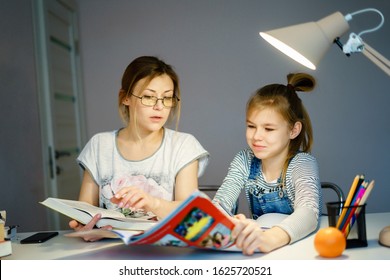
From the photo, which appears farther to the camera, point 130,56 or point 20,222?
point 130,56

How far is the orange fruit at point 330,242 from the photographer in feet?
2.82

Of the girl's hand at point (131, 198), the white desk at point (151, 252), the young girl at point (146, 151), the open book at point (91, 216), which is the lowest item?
the white desk at point (151, 252)

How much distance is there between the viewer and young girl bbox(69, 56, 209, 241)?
1.36 metres

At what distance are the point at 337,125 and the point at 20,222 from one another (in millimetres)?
1461

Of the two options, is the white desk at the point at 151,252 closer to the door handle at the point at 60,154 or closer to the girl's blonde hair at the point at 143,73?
the girl's blonde hair at the point at 143,73

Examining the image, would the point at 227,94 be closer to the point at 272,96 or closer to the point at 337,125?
the point at 337,125

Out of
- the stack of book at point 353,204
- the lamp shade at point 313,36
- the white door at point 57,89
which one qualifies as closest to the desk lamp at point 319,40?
the lamp shade at point 313,36

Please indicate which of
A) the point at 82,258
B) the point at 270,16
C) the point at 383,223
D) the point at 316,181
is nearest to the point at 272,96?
the point at 316,181

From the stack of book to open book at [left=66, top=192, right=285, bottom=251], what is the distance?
226mm

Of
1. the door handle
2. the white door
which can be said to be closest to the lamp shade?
the white door

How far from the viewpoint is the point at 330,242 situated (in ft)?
2.83

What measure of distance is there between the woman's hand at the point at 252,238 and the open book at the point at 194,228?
0.02m

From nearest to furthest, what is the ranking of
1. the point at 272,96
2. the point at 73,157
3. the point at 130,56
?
the point at 272,96, the point at 130,56, the point at 73,157
